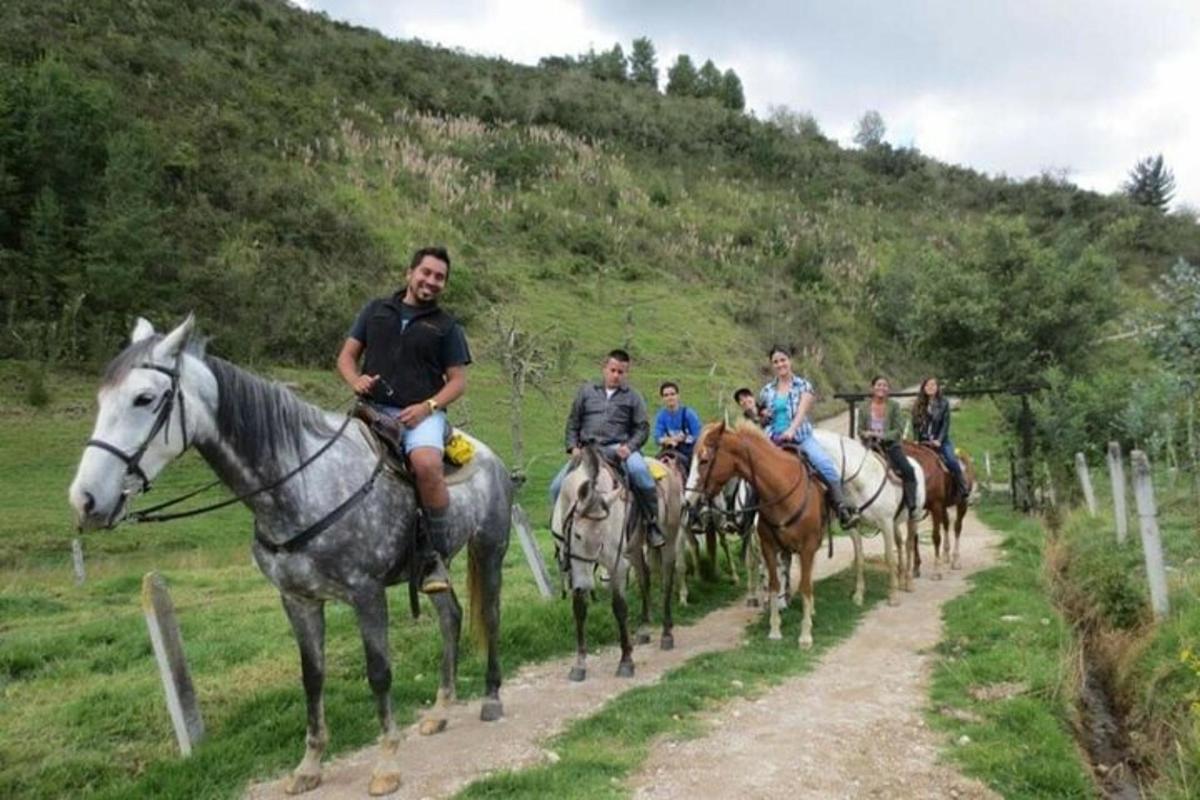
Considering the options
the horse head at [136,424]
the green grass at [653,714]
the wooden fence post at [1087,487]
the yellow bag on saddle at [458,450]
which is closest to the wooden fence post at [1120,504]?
the wooden fence post at [1087,487]

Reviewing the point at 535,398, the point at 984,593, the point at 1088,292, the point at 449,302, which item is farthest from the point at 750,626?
the point at 449,302

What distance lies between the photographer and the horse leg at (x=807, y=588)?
8273 millimetres

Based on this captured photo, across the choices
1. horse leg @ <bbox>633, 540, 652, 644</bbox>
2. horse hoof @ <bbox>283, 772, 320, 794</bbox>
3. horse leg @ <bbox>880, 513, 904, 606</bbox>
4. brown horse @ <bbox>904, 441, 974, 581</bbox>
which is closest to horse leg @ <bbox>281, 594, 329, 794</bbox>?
horse hoof @ <bbox>283, 772, 320, 794</bbox>

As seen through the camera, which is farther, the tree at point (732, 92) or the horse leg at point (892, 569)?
the tree at point (732, 92)

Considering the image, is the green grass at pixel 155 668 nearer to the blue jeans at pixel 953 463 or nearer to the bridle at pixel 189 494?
the bridle at pixel 189 494

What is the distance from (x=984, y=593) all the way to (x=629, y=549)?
498cm

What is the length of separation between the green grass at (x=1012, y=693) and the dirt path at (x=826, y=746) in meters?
0.19

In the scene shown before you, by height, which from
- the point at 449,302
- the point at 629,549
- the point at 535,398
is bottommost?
the point at 629,549

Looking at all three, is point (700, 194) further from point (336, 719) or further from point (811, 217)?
point (336, 719)

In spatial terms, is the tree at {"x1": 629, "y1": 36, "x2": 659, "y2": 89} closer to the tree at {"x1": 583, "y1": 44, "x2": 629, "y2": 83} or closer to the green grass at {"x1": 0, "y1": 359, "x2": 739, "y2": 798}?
the tree at {"x1": 583, "y1": 44, "x2": 629, "y2": 83}

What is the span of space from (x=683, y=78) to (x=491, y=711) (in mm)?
93506

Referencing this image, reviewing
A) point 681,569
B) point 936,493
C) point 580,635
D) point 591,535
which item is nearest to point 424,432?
point 591,535

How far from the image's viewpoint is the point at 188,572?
527 inches

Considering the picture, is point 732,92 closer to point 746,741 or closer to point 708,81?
point 708,81
